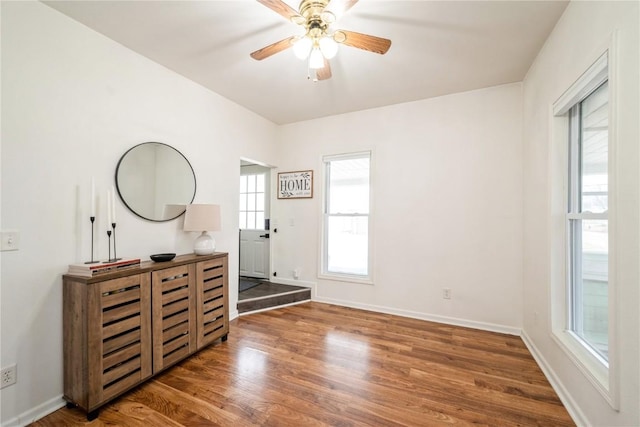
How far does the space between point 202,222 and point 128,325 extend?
3.41 feet

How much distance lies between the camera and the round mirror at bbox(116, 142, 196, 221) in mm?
2330

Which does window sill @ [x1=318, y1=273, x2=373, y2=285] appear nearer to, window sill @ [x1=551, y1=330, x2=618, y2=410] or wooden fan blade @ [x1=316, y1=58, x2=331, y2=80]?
window sill @ [x1=551, y1=330, x2=618, y2=410]

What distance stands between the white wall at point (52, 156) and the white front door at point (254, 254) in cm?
223

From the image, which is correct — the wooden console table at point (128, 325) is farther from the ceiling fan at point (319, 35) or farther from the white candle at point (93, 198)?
the ceiling fan at point (319, 35)

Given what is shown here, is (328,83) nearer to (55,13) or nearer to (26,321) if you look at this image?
(55,13)

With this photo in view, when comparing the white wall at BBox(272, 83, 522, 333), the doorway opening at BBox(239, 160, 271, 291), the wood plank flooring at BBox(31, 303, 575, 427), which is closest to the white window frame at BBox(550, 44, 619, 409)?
the wood plank flooring at BBox(31, 303, 575, 427)

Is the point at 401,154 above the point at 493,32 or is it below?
below

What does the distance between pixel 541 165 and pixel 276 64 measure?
2577 mm

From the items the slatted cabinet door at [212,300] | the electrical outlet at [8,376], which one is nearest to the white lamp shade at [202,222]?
the slatted cabinet door at [212,300]

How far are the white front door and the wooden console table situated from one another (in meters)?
2.14

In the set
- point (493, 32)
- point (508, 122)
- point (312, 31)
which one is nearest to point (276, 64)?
point (312, 31)

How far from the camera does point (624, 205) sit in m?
1.28

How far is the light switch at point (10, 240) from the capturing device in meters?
1.64

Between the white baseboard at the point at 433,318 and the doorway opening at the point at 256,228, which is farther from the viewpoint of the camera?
the doorway opening at the point at 256,228
